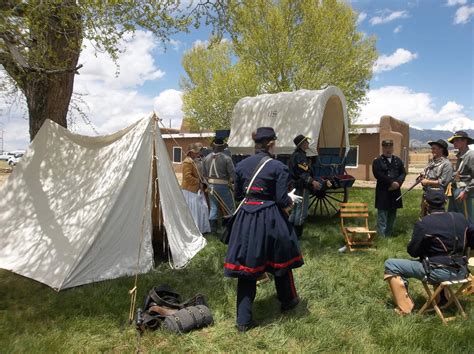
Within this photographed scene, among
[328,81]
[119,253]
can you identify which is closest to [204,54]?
[328,81]

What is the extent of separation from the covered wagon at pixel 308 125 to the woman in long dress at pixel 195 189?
191 cm

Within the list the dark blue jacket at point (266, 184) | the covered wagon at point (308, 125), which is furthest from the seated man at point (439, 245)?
the covered wagon at point (308, 125)

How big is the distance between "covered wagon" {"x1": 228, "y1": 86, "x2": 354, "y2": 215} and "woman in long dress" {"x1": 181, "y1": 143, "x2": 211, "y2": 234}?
1909 mm

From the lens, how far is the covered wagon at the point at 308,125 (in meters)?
7.75

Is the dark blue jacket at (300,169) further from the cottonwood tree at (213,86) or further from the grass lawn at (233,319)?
the cottonwood tree at (213,86)

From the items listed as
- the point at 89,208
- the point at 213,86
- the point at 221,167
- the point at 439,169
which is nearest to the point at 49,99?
the point at 89,208

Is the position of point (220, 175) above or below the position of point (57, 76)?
below

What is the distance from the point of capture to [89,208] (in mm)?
4934

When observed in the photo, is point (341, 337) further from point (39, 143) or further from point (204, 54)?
point (204, 54)

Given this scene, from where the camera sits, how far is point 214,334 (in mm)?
3428

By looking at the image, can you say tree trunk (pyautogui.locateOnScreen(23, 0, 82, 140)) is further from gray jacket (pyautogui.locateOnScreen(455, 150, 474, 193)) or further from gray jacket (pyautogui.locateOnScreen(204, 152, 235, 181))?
gray jacket (pyautogui.locateOnScreen(455, 150, 474, 193))

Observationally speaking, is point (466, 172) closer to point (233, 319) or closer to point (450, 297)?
point (450, 297)

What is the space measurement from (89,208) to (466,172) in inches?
215

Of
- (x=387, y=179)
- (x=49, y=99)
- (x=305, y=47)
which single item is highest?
(x=305, y=47)
